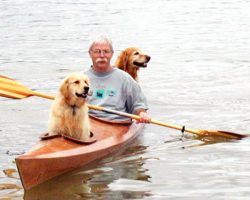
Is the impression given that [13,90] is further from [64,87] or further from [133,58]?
[133,58]

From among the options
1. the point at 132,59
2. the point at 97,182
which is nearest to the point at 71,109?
the point at 97,182

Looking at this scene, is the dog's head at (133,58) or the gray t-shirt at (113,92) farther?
the dog's head at (133,58)

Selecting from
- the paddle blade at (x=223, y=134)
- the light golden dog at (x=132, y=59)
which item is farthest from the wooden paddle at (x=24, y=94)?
the light golden dog at (x=132, y=59)

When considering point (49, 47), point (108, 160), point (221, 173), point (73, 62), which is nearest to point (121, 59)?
point (108, 160)

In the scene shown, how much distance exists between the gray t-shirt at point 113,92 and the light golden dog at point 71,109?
79 centimetres

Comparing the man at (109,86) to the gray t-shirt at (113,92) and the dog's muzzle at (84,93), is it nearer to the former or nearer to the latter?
the gray t-shirt at (113,92)

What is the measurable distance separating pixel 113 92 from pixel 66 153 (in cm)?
138

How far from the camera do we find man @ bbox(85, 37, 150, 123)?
26.5 ft

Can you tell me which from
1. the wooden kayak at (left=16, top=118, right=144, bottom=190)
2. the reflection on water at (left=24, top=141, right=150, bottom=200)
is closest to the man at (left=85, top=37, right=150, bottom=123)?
the wooden kayak at (left=16, top=118, right=144, bottom=190)

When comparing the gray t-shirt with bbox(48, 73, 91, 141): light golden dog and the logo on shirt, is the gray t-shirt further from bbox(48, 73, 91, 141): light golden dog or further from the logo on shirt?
bbox(48, 73, 91, 141): light golden dog

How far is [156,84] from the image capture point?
12891 mm

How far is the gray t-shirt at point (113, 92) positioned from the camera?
8.29m

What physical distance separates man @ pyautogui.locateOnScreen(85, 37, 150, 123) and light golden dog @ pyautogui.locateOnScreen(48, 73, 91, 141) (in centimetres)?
78

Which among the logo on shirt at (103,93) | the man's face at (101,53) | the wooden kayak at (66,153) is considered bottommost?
the wooden kayak at (66,153)
